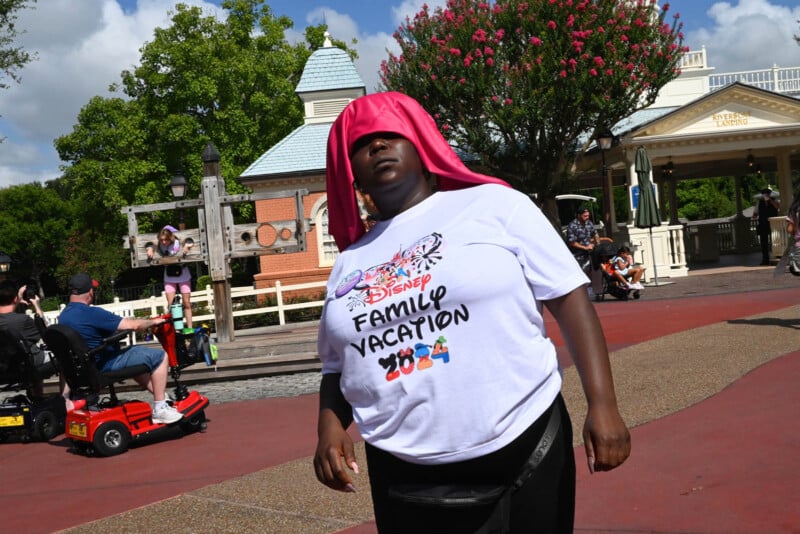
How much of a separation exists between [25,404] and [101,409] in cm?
170

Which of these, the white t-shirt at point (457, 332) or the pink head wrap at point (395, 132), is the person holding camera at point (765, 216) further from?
the white t-shirt at point (457, 332)

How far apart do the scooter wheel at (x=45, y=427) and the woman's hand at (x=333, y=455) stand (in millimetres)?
7776

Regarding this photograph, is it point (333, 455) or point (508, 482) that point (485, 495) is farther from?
point (333, 455)

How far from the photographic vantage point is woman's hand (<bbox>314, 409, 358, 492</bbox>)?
254 cm

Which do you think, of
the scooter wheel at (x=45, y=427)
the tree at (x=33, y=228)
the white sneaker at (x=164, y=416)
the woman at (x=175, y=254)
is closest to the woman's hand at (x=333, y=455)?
the white sneaker at (x=164, y=416)

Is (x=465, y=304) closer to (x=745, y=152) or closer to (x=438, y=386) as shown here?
Result: (x=438, y=386)

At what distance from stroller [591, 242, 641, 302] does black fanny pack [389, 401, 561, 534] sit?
16431 mm

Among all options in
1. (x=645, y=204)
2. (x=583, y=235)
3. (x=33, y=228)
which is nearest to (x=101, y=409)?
(x=583, y=235)

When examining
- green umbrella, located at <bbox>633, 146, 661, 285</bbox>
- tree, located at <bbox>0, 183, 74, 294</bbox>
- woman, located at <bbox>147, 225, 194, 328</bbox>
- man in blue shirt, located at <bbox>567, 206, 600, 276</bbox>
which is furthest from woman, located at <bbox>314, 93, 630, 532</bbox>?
tree, located at <bbox>0, 183, 74, 294</bbox>

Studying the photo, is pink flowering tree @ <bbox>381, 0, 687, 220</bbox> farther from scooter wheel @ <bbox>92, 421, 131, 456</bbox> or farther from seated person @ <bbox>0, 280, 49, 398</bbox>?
scooter wheel @ <bbox>92, 421, 131, 456</bbox>

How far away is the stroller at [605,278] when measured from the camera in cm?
1828

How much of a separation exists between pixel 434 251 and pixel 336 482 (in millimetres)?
724

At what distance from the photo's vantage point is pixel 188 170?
138ft

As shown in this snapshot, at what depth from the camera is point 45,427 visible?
9.51m
